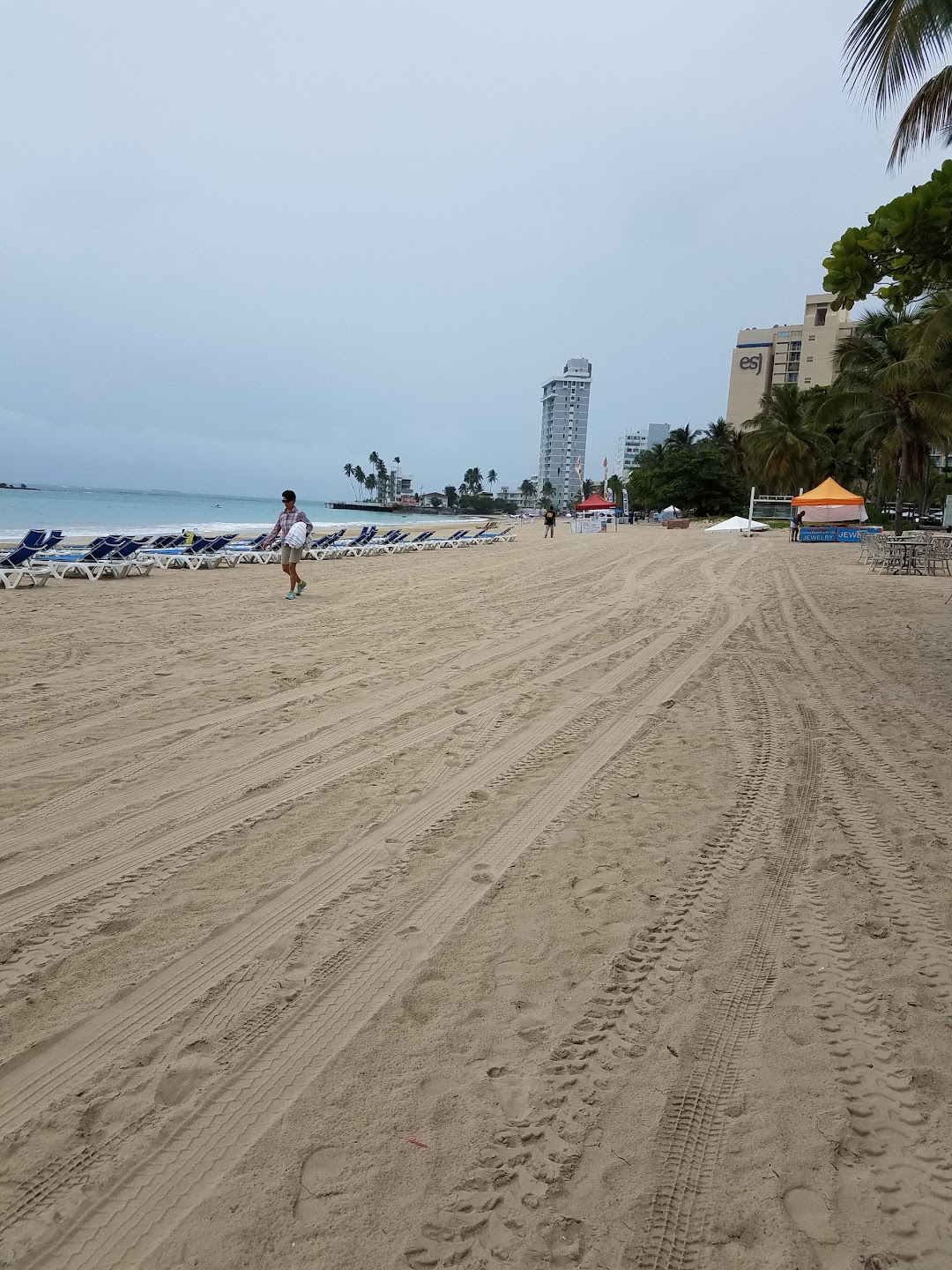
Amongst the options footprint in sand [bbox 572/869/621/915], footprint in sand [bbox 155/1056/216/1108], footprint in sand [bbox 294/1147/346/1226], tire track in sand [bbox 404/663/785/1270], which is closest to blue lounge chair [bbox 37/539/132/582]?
footprint in sand [bbox 572/869/621/915]

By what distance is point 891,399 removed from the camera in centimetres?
2581

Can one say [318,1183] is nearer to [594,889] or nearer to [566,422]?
[594,889]

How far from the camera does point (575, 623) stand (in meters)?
7.88

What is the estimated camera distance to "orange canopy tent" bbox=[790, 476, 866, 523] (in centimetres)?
2639

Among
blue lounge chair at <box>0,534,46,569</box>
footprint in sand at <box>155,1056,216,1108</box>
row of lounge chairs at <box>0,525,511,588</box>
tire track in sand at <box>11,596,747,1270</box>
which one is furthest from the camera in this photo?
row of lounge chairs at <box>0,525,511,588</box>

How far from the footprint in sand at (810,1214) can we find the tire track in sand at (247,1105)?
1.06m

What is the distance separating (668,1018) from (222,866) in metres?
1.65

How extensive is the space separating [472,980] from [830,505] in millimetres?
27949

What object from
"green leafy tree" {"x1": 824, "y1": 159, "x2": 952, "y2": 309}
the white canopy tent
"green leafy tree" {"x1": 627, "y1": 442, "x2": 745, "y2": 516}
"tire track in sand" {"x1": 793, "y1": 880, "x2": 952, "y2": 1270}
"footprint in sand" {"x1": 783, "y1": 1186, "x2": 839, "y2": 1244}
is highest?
"green leafy tree" {"x1": 627, "y1": 442, "x2": 745, "y2": 516}

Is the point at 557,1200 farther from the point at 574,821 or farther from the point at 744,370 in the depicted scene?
the point at 744,370

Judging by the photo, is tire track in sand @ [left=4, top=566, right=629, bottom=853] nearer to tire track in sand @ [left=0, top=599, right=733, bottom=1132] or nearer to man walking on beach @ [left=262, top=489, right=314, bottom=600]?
tire track in sand @ [left=0, top=599, right=733, bottom=1132]

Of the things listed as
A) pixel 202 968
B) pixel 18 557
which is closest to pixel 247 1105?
pixel 202 968

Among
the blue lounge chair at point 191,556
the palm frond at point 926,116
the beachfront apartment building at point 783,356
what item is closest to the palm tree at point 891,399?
the palm frond at point 926,116

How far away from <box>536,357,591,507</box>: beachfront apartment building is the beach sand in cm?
16163
